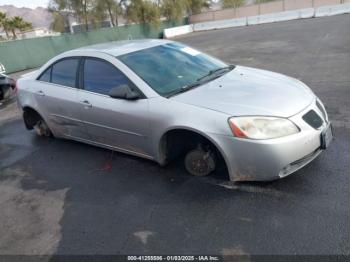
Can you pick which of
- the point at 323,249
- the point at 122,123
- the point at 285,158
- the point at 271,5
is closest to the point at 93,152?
the point at 122,123

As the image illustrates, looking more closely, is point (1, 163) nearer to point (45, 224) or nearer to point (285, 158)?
point (45, 224)

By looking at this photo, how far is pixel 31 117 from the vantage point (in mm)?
5598

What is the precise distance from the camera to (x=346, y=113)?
500 centimetres

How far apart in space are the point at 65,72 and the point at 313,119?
3.36 m

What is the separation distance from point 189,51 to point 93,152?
2.03 m

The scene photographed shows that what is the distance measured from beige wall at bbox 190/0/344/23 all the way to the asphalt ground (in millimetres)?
48359

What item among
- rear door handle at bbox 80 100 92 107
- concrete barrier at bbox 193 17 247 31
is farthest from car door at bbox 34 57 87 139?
concrete barrier at bbox 193 17 247 31

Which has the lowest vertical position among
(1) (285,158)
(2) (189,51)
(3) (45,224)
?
(3) (45,224)

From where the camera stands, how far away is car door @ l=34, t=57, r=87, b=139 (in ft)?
14.7

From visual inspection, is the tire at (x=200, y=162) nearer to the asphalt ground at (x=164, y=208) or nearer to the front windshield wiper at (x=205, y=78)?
the asphalt ground at (x=164, y=208)

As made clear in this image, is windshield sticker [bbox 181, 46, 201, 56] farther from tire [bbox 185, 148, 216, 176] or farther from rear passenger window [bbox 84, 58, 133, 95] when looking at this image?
tire [bbox 185, 148, 216, 176]

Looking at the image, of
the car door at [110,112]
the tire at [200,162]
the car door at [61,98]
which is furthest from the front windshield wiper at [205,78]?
the car door at [61,98]

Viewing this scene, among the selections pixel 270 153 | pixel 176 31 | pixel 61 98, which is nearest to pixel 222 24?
pixel 176 31

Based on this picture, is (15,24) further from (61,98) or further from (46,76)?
(61,98)
